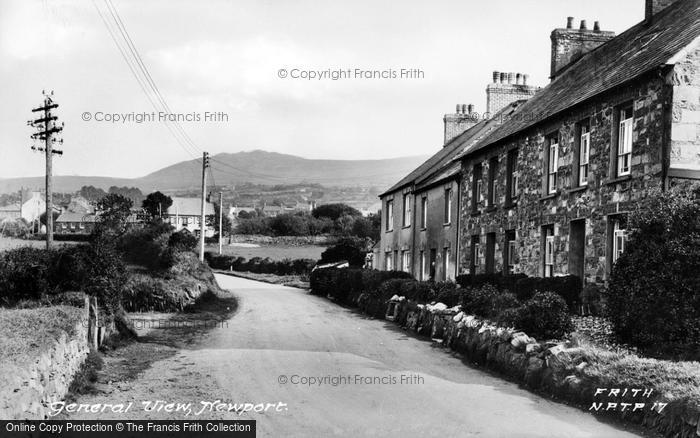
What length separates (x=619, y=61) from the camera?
19.7m

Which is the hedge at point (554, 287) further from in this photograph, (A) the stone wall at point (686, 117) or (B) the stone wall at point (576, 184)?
(A) the stone wall at point (686, 117)

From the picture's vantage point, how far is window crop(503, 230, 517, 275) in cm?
2420

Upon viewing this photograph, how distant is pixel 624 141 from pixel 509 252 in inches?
314

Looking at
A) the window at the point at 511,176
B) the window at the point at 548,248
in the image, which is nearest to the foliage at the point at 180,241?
the window at the point at 511,176

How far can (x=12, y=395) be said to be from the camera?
8070 millimetres

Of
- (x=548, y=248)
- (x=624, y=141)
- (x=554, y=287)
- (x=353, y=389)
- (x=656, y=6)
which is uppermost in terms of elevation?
(x=656, y=6)

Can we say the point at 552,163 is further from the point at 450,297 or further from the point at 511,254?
the point at 450,297

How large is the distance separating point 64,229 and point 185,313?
110 meters

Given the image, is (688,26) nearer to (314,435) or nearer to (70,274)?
(314,435)

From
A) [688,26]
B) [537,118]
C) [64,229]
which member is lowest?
[64,229]

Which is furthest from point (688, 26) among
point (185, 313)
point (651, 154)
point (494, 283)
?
point (185, 313)

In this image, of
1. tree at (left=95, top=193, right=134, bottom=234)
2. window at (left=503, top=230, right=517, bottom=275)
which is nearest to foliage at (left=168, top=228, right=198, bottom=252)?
window at (left=503, top=230, right=517, bottom=275)

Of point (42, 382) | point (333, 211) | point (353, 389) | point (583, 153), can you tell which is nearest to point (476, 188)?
point (583, 153)

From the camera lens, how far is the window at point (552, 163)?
21.0 meters
